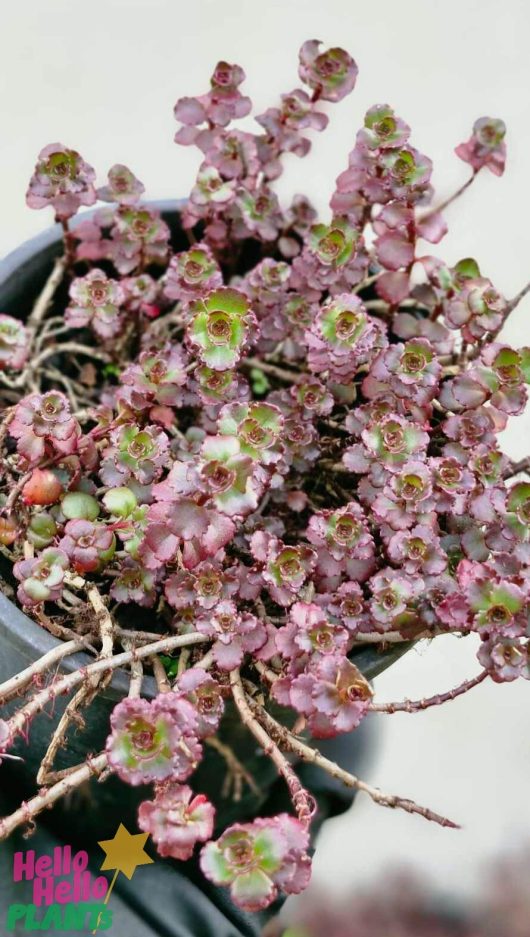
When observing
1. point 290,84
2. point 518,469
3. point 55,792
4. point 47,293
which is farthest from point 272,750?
point 290,84

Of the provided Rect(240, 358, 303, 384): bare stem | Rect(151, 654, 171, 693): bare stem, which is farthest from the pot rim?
Rect(240, 358, 303, 384): bare stem

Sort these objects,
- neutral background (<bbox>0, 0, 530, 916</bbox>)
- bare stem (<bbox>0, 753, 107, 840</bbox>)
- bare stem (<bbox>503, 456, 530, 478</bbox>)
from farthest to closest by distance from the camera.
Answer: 1. neutral background (<bbox>0, 0, 530, 916</bbox>)
2. bare stem (<bbox>503, 456, 530, 478</bbox>)
3. bare stem (<bbox>0, 753, 107, 840</bbox>)

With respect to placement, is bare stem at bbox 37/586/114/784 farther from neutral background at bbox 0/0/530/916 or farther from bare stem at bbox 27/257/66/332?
neutral background at bbox 0/0/530/916

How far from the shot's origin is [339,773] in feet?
2.38

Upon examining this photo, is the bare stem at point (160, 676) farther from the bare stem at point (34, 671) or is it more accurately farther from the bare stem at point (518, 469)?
the bare stem at point (518, 469)

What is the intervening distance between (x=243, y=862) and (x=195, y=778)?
1.10 feet

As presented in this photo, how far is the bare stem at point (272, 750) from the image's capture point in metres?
0.68

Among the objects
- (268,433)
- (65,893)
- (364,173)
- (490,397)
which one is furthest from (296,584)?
(65,893)

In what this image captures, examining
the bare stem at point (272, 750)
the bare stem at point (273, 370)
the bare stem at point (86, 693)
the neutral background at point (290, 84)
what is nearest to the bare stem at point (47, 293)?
the bare stem at point (273, 370)

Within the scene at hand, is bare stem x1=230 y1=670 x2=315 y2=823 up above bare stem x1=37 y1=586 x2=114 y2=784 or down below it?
above

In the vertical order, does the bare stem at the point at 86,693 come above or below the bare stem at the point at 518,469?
below

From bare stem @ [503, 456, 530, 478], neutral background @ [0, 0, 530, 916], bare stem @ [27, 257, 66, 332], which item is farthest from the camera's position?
neutral background @ [0, 0, 530, 916]

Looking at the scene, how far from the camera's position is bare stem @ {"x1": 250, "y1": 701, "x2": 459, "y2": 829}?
71cm

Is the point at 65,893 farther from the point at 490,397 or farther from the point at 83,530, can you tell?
the point at 490,397
